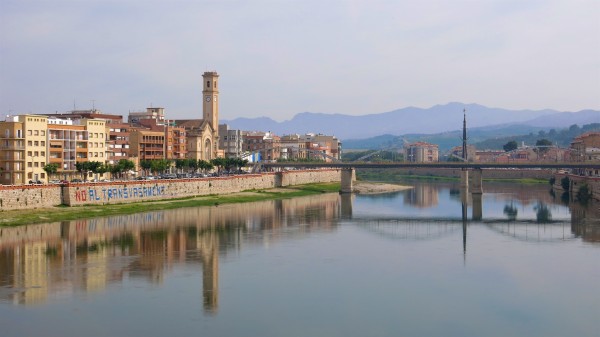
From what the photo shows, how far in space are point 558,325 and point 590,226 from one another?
82.8 ft

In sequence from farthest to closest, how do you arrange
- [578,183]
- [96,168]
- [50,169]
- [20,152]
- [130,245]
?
[578,183], [96,168], [50,169], [20,152], [130,245]

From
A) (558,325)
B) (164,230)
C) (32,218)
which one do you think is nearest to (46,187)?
(32,218)

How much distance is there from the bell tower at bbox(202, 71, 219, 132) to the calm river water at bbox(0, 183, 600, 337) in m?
36.4

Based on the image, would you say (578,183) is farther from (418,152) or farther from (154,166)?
(418,152)

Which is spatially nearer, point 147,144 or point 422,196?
point 147,144

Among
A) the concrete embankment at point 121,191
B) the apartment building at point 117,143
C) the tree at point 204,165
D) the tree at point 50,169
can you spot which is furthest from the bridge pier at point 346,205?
the tree at point 50,169

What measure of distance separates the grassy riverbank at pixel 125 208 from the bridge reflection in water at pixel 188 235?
1191 mm

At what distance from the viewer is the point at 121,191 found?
5319cm

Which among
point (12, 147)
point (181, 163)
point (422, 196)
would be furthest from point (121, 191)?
point (422, 196)

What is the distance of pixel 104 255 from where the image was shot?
3372 cm

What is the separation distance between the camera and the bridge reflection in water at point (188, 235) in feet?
94.8

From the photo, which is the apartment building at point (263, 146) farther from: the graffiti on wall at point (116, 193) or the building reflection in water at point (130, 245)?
the building reflection in water at point (130, 245)

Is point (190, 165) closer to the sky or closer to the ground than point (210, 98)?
closer to the ground

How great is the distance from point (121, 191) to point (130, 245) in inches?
668
